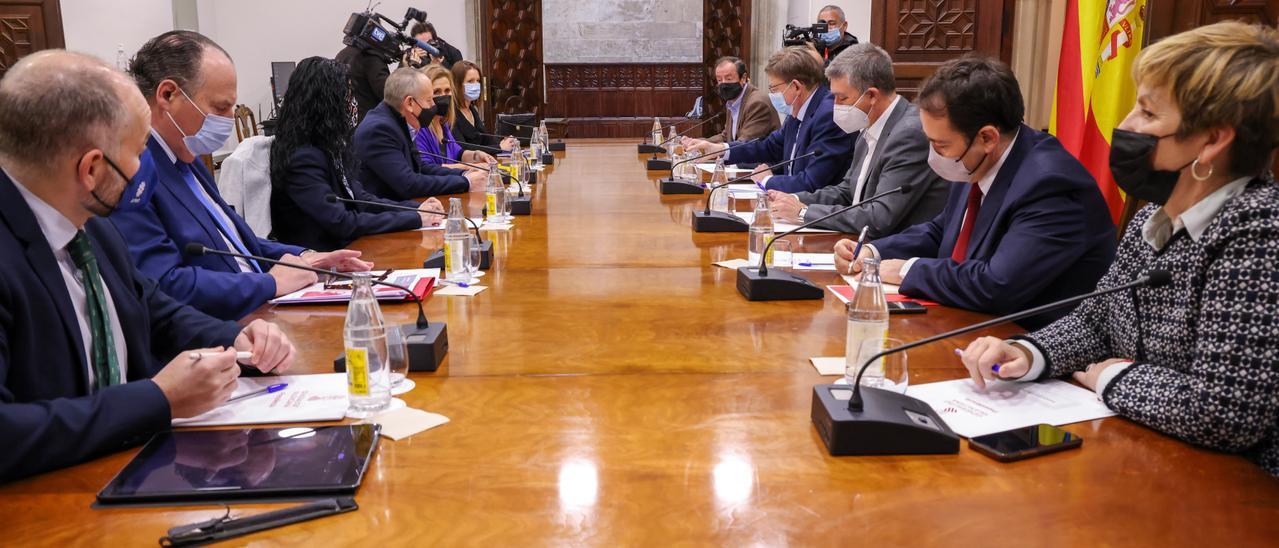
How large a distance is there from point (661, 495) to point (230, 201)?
2664 mm

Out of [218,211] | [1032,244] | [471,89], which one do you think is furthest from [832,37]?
[218,211]

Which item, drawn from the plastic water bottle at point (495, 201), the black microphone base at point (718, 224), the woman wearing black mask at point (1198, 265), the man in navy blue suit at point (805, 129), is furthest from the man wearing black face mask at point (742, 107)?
the woman wearing black mask at point (1198, 265)

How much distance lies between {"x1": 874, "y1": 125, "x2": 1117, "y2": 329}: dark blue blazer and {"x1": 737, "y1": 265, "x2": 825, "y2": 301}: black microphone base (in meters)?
0.24

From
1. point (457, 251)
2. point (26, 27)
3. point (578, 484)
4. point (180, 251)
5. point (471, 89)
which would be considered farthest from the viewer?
point (471, 89)

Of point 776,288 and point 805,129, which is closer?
point 776,288

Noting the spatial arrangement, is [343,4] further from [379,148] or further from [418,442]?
[418,442]

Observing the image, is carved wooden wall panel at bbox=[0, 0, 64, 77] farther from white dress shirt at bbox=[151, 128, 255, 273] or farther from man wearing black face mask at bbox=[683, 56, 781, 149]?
white dress shirt at bbox=[151, 128, 255, 273]

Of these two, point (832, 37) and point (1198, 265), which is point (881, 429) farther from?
point (832, 37)

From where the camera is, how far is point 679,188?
13.6 ft

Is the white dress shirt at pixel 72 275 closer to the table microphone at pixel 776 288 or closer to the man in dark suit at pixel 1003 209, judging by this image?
the table microphone at pixel 776 288

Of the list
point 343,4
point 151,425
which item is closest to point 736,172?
point 151,425

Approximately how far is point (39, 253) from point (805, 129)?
144 inches

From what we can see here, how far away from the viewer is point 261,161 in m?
3.37

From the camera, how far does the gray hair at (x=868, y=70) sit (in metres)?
3.47
